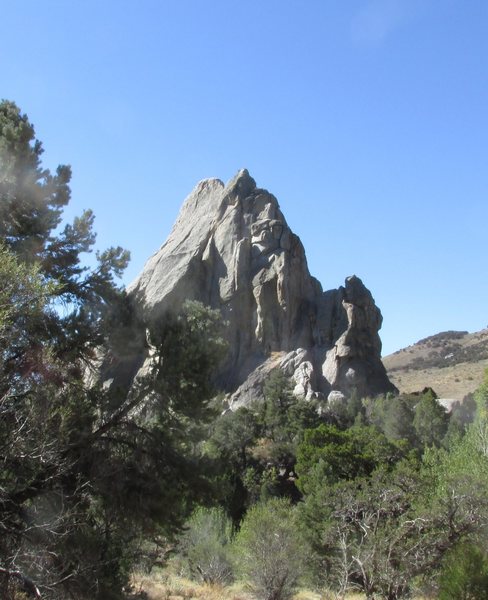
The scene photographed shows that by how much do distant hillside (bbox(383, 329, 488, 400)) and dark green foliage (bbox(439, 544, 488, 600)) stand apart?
5709 cm

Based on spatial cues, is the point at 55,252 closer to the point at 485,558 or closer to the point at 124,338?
the point at 124,338

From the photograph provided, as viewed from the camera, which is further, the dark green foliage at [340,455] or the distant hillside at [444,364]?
the distant hillside at [444,364]

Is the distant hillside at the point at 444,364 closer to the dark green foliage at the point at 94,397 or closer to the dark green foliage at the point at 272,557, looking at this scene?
the dark green foliage at the point at 272,557

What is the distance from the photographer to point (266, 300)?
56688mm

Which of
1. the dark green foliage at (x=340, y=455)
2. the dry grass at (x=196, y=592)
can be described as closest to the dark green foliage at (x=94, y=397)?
the dry grass at (x=196, y=592)

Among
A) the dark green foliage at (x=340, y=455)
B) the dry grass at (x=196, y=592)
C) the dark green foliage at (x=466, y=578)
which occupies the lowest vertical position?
the dry grass at (x=196, y=592)

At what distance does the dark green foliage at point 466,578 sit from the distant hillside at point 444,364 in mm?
57086

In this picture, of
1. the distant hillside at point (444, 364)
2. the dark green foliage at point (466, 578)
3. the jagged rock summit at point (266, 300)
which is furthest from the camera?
the distant hillside at point (444, 364)

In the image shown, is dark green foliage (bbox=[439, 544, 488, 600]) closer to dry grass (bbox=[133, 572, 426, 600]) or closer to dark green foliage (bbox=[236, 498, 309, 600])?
dry grass (bbox=[133, 572, 426, 600])

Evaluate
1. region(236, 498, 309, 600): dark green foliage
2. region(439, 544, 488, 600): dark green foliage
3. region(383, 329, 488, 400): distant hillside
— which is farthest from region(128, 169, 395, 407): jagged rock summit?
region(439, 544, 488, 600): dark green foliage

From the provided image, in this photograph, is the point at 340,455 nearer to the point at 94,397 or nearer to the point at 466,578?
the point at 466,578

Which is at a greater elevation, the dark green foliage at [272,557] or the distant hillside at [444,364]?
the distant hillside at [444,364]

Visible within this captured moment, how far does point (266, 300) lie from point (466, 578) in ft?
148

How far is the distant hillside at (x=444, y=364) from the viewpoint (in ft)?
251
